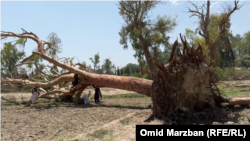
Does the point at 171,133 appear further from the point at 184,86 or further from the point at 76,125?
the point at 76,125

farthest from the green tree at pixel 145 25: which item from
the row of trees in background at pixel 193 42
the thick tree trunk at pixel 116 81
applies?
the thick tree trunk at pixel 116 81

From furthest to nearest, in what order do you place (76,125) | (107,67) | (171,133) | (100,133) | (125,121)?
(107,67)
(125,121)
(76,125)
(100,133)
(171,133)

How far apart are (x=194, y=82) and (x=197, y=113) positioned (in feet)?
2.93

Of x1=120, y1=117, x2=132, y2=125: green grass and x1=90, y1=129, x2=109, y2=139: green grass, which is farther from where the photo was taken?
x1=120, y1=117, x2=132, y2=125: green grass

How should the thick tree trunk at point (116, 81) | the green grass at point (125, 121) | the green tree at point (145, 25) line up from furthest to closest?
the green tree at point (145, 25) < the thick tree trunk at point (116, 81) < the green grass at point (125, 121)

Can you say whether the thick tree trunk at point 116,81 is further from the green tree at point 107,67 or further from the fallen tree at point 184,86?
the green tree at point 107,67

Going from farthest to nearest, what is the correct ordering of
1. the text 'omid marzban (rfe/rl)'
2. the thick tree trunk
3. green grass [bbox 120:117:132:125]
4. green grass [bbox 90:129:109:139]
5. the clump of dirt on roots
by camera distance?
the thick tree trunk, green grass [bbox 120:117:132:125], the clump of dirt on roots, green grass [bbox 90:129:109:139], the text 'omid marzban (rfe/rl)'

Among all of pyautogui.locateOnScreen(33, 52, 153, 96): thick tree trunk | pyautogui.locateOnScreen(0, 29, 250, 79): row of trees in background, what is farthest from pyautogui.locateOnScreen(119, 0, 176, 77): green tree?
pyautogui.locateOnScreen(33, 52, 153, 96): thick tree trunk

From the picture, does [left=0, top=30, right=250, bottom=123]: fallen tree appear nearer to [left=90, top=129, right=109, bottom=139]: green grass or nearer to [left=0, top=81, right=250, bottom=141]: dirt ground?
[left=0, top=81, right=250, bottom=141]: dirt ground

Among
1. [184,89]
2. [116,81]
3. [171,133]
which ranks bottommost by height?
[171,133]

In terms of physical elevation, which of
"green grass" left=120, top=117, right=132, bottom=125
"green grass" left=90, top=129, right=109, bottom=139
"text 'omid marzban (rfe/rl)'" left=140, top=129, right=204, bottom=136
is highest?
"text 'omid marzban (rfe/rl)'" left=140, top=129, right=204, bottom=136

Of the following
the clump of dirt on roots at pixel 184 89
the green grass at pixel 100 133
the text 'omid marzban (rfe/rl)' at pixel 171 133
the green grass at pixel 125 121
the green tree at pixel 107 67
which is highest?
the green tree at pixel 107 67

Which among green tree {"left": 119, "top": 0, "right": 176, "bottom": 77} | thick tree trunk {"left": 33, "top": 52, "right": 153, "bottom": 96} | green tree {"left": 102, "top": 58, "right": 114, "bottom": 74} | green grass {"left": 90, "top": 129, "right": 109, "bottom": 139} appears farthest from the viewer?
green tree {"left": 102, "top": 58, "right": 114, "bottom": 74}

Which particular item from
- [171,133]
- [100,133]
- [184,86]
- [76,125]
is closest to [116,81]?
[76,125]
